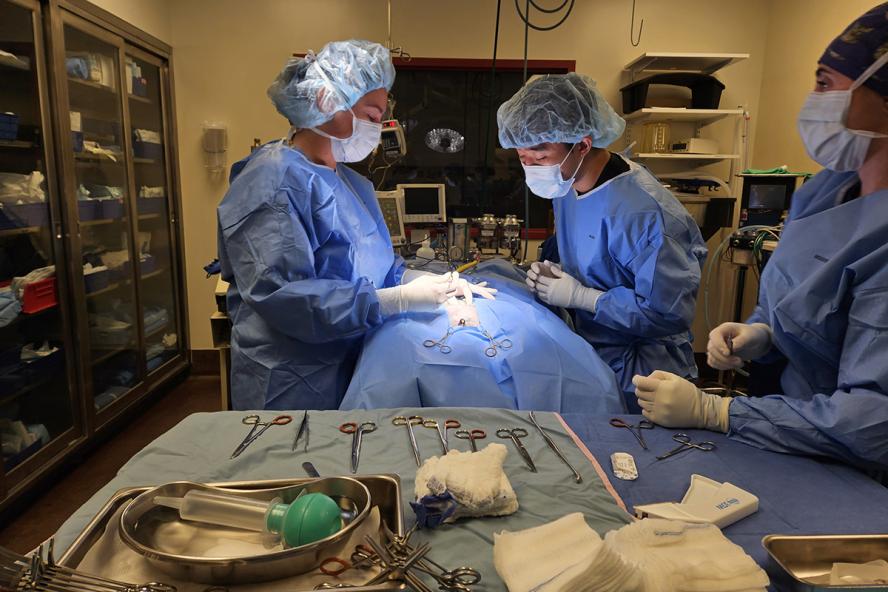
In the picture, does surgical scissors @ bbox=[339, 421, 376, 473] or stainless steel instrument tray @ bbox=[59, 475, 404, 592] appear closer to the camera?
stainless steel instrument tray @ bbox=[59, 475, 404, 592]

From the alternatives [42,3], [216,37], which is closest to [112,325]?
[42,3]

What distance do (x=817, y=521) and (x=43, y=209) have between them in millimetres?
3201

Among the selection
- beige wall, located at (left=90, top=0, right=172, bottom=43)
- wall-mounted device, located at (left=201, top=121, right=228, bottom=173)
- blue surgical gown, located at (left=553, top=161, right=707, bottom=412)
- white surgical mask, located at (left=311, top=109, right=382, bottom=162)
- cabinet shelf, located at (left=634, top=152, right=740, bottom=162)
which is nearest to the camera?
blue surgical gown, located at (left=553, top=161, right=707, bottom=412)

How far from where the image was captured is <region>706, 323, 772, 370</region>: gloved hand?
5.04 feet

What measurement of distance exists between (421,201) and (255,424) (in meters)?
2.54

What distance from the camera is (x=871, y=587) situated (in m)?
0.69

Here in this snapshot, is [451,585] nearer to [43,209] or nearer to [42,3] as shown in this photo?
[43,209]

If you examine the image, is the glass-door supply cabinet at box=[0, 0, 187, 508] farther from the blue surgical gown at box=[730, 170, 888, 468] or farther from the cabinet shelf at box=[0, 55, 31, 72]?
the blue surgical gown at box=[730, 170, 888, 468]

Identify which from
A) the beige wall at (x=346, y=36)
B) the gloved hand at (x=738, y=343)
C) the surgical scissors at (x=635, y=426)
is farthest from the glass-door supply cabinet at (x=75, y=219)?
the gloved hand at (x=738, y=343)

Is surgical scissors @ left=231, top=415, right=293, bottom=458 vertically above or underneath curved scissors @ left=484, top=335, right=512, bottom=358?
underneath

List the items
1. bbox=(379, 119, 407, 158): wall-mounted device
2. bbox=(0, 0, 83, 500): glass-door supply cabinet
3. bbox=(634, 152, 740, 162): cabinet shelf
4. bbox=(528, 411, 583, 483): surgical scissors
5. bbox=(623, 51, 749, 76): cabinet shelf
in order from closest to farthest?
1. bbox=(528, 411, 583, 483): surgical scissors
2. bbox=(0, 0, 83, 500): glass-door supply cabinet
3. bbox=(379, 119, 407, 158): wall-mounted device
4. bbox=(623, 51, 749, 76): cabinet shelf
5. bbox=(634, 152, 740, 162): cabinet shelf

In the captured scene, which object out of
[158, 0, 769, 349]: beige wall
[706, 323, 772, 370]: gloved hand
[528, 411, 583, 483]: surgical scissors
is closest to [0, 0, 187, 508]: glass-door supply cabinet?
[158, 0, 769, 349]: beige wall

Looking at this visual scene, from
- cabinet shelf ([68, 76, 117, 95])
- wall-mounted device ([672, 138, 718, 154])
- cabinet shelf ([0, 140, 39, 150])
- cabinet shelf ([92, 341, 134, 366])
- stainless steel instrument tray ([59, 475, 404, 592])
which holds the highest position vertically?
cabinet shelf ([68, 76, 117, 95])

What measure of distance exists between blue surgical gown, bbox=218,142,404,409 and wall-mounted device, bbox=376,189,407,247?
102cm
